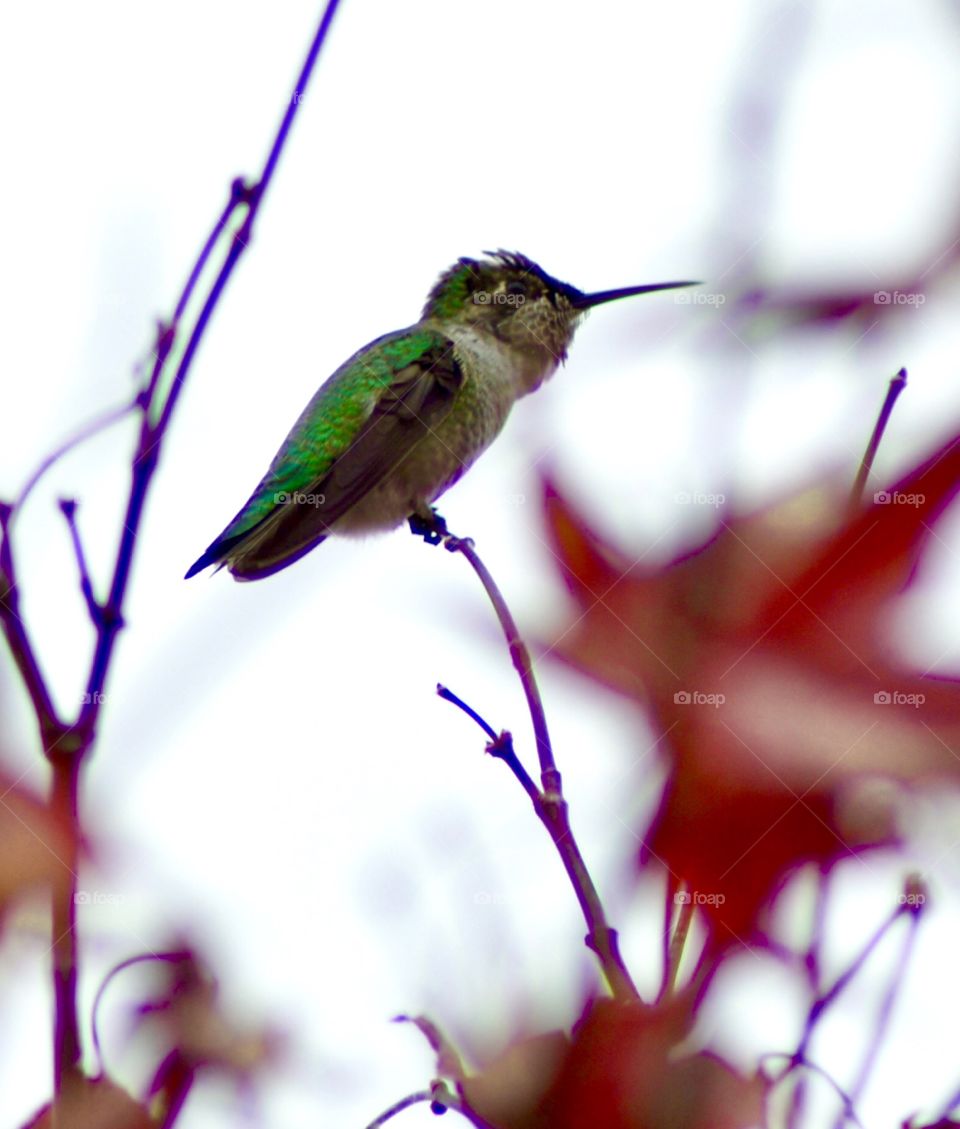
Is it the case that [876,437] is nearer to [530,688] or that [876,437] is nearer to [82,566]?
[530,688]

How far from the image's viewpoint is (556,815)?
1.56m

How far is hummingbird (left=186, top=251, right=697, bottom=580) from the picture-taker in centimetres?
449

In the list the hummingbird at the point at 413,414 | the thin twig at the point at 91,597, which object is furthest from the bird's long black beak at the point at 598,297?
the thin twig at the point at 91,597

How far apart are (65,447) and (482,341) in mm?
3756

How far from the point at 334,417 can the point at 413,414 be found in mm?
358

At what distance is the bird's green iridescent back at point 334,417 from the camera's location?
4.92 metres

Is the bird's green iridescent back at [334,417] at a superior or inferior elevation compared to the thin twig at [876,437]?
inferior

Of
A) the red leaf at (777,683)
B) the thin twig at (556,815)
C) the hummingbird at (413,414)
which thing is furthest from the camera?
the hummingbird at (413,414)

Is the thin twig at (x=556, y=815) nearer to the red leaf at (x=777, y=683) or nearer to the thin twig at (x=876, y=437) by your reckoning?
the red leaf at (x=777, y=683)

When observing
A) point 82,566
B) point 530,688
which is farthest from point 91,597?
point 530,688

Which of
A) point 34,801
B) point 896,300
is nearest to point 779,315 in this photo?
point 896,300

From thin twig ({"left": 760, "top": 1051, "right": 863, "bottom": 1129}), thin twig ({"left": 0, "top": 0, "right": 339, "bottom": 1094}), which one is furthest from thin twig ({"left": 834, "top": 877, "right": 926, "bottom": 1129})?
thin twig ({"left": 0, "top": 0, "right": 339, "bottom": 1094})

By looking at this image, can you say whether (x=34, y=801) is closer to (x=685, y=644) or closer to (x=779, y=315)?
(x=685, y=644)

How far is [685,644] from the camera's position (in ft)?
3.83
